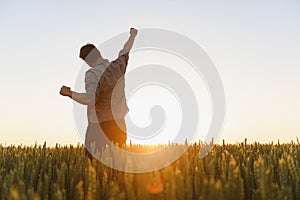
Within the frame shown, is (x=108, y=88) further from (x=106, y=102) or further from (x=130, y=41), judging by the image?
(x=130, y=41)

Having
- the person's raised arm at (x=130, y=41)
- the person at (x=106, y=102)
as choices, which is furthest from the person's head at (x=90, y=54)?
the person's raised arm at (x=130, y=41)

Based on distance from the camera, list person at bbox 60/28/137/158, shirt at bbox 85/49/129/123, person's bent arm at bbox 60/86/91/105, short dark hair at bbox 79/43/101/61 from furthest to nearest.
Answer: short dark hair at bbox 79/43/101/61 → person at bbox 60/28/137/158 → shirt at bbox 85/49/129/123 → person's bent arm at bbox 60/86/91/105

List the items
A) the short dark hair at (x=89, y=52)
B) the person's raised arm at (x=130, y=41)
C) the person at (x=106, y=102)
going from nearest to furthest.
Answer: the person at (x=106, y=102) → the short dark hair at (x=89, y=52) → the person's raised arm at (x=130, y=41)

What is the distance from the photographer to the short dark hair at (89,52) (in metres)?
4.84

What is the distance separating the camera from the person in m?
4.68

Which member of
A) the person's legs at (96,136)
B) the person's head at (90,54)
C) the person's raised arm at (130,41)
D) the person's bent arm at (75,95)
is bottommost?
the person's legs at (96,136)

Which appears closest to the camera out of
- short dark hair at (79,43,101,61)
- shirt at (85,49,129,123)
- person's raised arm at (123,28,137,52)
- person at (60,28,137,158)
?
shirt at (85,49,129,123)

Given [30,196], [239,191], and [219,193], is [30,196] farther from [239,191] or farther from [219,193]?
[239,191]

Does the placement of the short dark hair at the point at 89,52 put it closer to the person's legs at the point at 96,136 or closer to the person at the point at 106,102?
the person at the point at 106,102

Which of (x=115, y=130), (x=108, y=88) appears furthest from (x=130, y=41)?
(x=115, y=130)

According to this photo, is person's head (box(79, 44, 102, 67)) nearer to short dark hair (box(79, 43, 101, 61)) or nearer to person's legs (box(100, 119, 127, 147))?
short dark hair (box(79, 43, 101, 61))

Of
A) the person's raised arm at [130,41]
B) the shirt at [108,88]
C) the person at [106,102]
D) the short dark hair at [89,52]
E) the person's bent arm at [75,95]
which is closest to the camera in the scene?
the person's bent arm at [75,95]

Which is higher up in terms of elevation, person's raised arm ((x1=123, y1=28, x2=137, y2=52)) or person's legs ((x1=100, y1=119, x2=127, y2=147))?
person's raised arm ((x1=123, y1=28, x2=137, y2=52))

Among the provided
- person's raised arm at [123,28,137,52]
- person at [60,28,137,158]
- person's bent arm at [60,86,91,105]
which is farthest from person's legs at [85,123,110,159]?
person's raised arm at [123,28,137,52]
